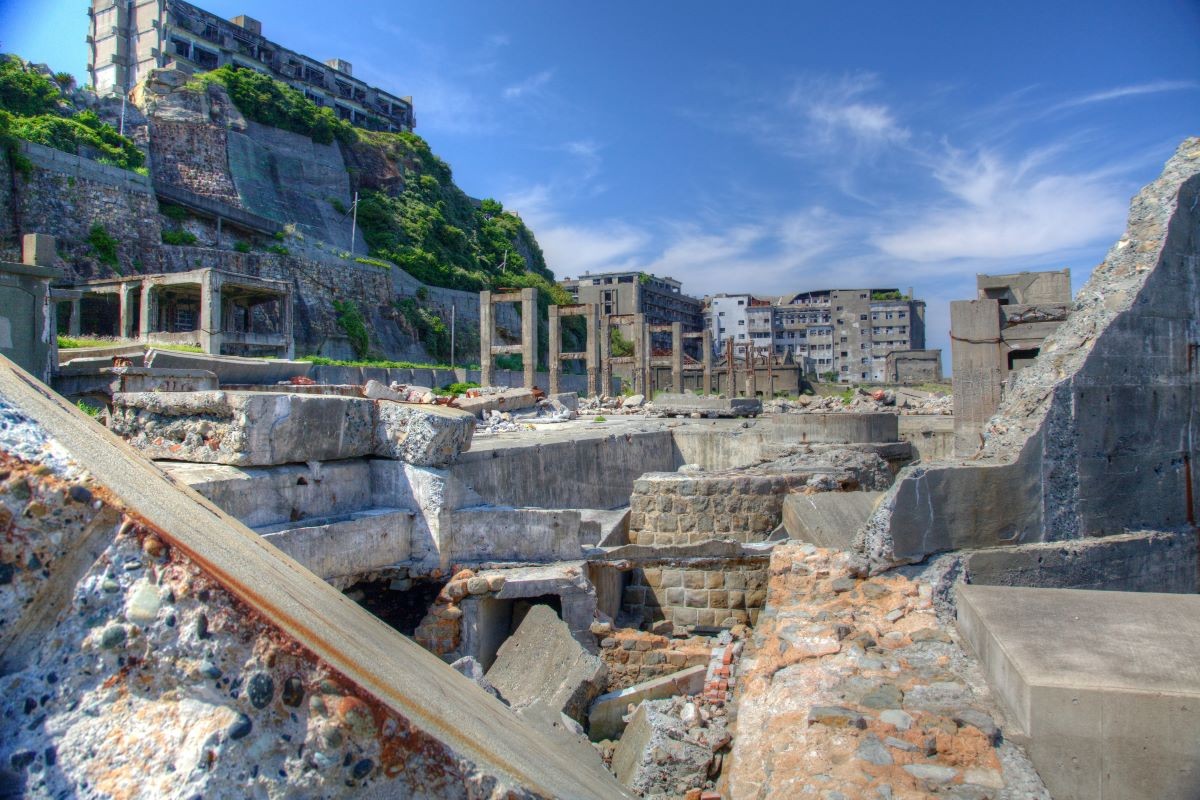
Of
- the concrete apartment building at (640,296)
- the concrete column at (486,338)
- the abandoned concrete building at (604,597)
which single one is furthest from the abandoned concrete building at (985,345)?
the concrete apartment building at (640,296)

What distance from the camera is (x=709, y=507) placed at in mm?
9297

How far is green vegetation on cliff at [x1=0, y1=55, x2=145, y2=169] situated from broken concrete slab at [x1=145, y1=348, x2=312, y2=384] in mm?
21225

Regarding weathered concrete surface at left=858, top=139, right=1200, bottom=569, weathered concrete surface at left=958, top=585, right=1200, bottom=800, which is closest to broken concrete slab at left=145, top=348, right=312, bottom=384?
weathered concrete surface at left=858, top=139, right=1200, bottom=569

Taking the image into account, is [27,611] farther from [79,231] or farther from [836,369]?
[836,369]

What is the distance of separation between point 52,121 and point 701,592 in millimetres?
35590

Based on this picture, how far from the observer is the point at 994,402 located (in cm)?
1038

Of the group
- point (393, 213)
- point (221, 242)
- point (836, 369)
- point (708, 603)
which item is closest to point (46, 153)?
point (221, 242)

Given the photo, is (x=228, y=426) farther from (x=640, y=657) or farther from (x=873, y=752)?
(x=873, y=752)

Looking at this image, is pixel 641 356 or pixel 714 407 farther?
pixel 641 356

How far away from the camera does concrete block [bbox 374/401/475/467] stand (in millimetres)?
5297

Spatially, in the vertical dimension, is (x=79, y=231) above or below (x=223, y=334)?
above

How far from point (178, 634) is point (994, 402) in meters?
10.9

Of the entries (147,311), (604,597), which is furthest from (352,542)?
(147,311)

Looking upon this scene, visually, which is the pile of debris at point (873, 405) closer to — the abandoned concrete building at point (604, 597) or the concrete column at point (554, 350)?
the concrete column at point (554, 350)
